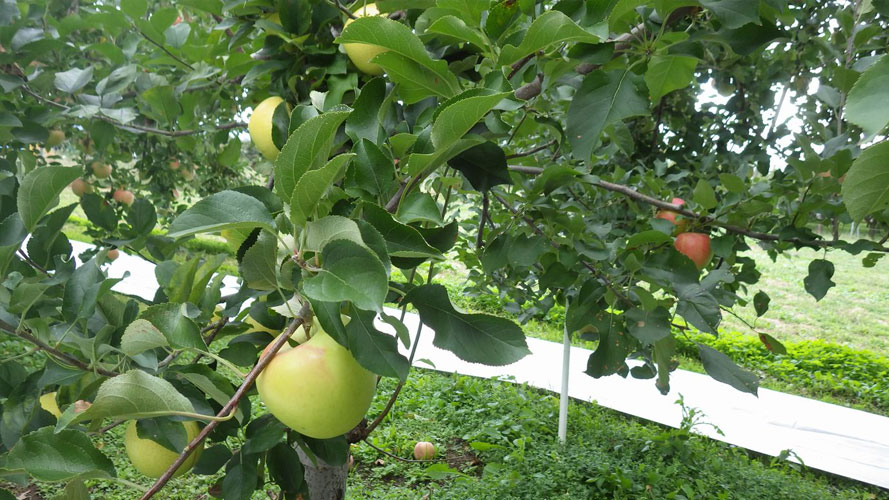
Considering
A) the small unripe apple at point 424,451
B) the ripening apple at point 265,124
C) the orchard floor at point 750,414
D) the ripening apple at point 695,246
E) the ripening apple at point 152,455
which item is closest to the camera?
the ripening apple at point 152,455

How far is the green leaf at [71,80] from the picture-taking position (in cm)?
91

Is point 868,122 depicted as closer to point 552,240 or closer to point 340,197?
point 340,197

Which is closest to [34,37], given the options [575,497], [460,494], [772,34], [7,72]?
[7,72]

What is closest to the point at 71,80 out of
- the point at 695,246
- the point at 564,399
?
the point at 695,246

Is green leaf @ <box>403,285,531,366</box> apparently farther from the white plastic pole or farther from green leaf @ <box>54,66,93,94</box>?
the white plastic pole

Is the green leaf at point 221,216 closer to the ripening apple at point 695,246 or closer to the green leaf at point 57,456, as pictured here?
the green leaf at point 57,456

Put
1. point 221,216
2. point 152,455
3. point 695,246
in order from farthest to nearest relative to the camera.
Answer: point 695,246, point 152,455, point 221,216

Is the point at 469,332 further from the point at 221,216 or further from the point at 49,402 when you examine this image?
the point at 49,402

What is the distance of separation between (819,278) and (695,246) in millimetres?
227

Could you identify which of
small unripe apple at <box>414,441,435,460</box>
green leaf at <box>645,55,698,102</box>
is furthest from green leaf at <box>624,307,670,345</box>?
small unripe apple at <box>414,441,435,460</box>

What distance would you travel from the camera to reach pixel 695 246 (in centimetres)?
116

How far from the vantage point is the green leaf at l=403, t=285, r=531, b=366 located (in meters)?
0.40

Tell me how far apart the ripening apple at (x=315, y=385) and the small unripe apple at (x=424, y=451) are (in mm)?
2067

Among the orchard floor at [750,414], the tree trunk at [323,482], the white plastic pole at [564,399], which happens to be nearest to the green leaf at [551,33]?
the tree trunk at [323,482]
